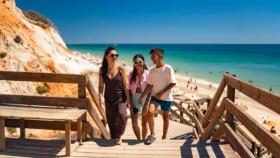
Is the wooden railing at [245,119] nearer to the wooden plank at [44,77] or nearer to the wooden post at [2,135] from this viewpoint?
the wooden plank at [44,77]

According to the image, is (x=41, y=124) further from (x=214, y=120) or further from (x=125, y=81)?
(x=214, y=120)

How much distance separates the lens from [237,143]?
5.56 meters

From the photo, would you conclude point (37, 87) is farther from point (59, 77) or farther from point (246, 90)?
point (246, 90)

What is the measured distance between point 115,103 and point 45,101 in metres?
1.28

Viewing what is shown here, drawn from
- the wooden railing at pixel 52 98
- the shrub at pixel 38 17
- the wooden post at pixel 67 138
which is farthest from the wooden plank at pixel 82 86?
the shrub at pixel 38 17

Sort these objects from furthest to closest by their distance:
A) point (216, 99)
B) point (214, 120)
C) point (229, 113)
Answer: point (216, 99)
point (214, 120)
point (229, 113)

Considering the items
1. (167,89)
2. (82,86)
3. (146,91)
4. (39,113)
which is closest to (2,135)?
(39,113)

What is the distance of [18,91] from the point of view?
12.3 metres

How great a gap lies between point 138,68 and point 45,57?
8.85 metres

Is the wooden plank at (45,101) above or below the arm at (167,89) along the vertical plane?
below

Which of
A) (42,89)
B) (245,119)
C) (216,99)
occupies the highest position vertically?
(245,119)

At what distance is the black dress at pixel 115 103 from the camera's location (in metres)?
6.86

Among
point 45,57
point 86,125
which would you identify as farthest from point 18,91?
point 86,125

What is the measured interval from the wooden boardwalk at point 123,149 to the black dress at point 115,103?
30 cm
